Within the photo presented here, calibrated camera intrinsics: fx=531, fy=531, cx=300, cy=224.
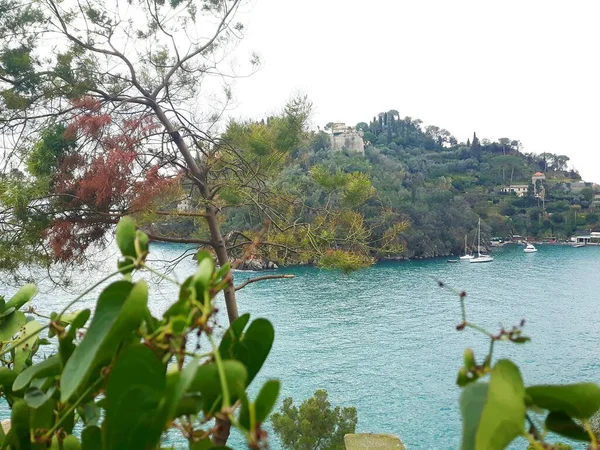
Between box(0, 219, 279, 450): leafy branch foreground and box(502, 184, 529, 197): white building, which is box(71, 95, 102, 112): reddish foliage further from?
box(502, 184, 529, 197): white building

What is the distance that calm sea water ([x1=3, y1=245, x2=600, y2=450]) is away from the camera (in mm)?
8781

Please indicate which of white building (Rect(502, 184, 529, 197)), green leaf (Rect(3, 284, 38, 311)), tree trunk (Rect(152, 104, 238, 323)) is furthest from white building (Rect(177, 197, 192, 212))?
white building (Rect(502, 184, 529, 197))

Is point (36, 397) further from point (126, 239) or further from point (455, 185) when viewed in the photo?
point (455, 185)

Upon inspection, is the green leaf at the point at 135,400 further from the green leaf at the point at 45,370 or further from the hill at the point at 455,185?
the hill at the point at 455,185

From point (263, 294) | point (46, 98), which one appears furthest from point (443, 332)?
point (46, 98)

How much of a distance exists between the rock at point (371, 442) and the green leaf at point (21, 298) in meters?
4.52

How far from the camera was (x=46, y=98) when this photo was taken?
2.82 meters

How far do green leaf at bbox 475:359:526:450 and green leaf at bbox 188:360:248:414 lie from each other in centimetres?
8

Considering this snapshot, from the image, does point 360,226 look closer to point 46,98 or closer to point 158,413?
point 46,98

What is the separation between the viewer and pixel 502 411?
170 millimetres

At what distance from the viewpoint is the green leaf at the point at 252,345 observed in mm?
268

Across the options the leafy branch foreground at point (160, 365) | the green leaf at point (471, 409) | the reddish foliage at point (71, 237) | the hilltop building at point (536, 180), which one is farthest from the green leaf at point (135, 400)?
the hilltop building at point (536, 180)

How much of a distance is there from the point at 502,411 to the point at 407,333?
12.3 m

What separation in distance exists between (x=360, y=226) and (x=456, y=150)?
1315 inches
